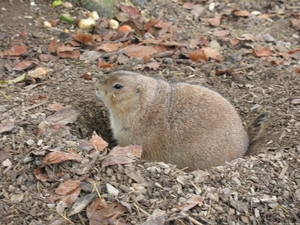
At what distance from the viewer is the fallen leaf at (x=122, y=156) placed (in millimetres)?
4789

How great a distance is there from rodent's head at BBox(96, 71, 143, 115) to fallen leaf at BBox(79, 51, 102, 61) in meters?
1.40

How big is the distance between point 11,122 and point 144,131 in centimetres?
149

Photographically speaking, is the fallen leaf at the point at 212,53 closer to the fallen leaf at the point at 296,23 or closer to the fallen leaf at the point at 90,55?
the fallen leaf at the point at 90,55

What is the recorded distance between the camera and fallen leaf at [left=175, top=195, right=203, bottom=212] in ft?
14.4

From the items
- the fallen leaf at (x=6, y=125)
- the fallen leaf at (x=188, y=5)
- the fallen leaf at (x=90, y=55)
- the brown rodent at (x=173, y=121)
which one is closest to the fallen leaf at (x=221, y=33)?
the fallen leaf at (x=188, y=5)

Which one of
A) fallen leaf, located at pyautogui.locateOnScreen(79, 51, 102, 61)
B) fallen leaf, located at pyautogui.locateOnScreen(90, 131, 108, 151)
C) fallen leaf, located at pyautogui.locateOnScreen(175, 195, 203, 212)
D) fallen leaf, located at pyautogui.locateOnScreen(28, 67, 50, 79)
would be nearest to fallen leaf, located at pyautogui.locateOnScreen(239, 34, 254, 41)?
fallen leaf, located at pyautogui.locateOnScreen(79, 51, 102, 61)

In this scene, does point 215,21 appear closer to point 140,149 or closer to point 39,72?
point 39,72

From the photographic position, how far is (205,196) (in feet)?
15.0

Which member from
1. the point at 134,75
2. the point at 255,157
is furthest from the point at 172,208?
the point at 134,75

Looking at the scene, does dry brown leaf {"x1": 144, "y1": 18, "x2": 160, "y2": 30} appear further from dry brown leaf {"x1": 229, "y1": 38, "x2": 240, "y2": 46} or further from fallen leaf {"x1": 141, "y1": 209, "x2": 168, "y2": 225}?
fallen leaf {"x1": 141, "y1": 209, "x2": 168, "y2": 225}

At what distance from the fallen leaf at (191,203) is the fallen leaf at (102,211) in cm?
52

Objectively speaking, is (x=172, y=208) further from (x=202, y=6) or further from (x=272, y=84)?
(x=202, y=6)

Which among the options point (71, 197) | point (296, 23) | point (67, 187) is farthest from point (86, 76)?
point (296, 23)

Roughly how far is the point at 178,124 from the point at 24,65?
255 centimetres
